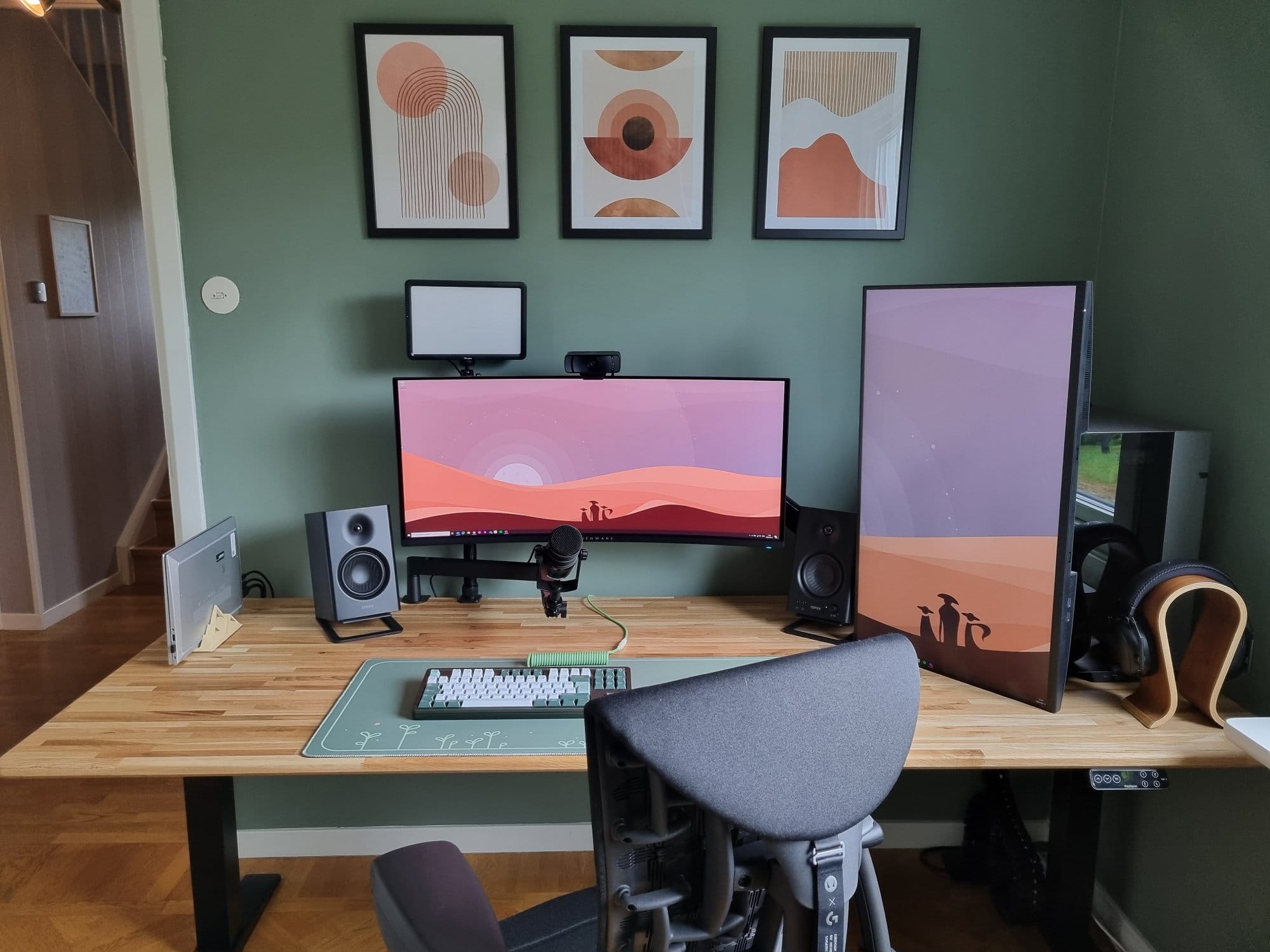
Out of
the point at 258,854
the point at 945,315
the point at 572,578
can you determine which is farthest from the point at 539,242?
Result: the point at 258,854

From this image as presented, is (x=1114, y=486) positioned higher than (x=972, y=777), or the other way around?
(x=1114, y=486)

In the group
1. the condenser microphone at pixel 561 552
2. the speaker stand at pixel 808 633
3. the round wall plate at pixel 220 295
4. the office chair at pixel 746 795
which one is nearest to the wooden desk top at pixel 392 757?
the speaker stand at pixel 808 633

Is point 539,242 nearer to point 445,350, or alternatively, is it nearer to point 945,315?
point 445,350

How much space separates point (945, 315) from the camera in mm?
1506

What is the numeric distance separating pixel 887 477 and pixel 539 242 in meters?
0.94

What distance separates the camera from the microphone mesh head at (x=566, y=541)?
160 cm

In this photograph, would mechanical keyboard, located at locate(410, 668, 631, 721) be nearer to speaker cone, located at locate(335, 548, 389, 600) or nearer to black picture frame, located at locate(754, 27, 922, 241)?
speaker cone, located at locate(335, 548, 389, 600)

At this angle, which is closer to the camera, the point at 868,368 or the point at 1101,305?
the point at 868,368

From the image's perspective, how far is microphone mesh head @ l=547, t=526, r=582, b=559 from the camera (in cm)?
160

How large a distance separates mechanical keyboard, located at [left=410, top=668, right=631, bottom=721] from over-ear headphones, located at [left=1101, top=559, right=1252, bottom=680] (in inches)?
33.2

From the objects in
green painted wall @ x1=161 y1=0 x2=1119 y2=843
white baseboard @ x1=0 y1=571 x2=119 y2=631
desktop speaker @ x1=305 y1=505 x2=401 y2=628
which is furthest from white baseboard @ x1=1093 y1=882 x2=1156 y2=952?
white baseboard @ x1=0 y1=571 x2=119 y2=631

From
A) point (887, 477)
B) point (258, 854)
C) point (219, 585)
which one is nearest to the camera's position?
point (887, 477)

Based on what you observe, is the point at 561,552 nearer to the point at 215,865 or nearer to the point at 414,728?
the point at 414,728

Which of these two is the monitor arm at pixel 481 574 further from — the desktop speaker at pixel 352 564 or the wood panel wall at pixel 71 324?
the wood panel wall at pixel 71 324
